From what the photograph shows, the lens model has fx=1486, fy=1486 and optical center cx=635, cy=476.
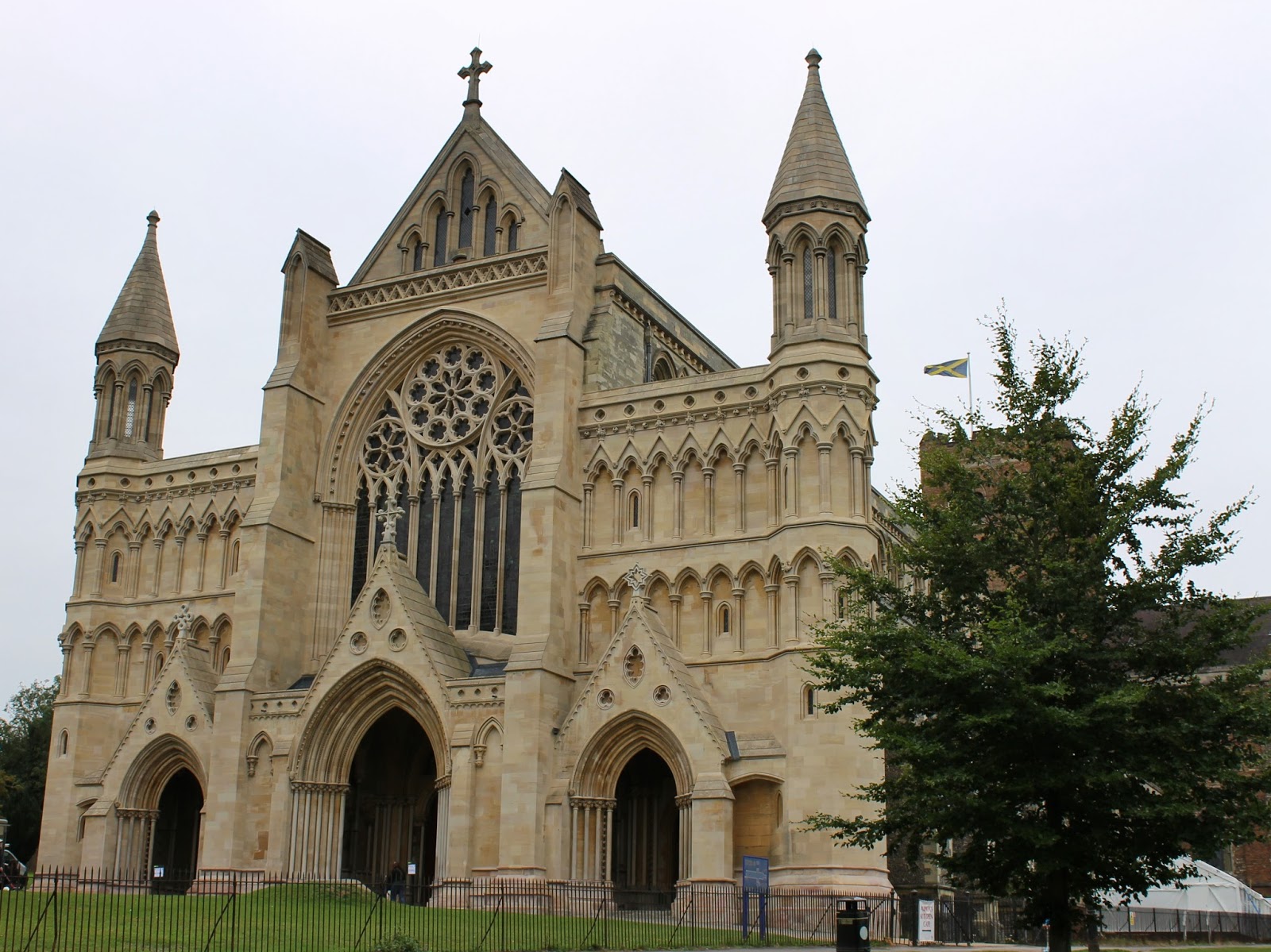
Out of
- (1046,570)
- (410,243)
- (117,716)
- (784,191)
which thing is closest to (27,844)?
(117,716)

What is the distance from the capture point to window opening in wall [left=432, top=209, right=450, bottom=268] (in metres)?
44.2

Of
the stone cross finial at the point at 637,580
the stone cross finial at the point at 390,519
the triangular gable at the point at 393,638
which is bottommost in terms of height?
the triangular gable at the point at 393,638

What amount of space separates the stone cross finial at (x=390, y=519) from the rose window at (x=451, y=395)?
277 centimetres

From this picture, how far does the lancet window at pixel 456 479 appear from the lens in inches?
1570

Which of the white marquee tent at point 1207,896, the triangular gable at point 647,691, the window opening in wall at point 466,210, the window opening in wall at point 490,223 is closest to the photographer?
the triangular gable at point 647,691

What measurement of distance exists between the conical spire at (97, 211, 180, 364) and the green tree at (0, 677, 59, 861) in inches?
613

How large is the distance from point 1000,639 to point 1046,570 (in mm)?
1749

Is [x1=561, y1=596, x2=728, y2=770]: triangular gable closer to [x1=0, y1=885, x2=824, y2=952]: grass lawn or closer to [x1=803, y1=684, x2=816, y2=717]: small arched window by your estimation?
[x1=803, y1=684, x2=816, y2=717]: small arched window

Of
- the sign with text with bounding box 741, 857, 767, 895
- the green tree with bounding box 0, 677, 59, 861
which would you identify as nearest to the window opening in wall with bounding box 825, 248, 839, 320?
the sign with text with bounding box 741, 857, 767, 895

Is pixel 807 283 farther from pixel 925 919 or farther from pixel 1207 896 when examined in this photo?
pixel 1207 896

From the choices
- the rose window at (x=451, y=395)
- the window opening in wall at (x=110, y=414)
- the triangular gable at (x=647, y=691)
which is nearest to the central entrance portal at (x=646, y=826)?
the triangular gable at (x=647, y=691)

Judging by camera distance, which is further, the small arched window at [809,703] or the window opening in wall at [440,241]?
the window opening in wall at [440,241]

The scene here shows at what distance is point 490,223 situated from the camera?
44.1 meters

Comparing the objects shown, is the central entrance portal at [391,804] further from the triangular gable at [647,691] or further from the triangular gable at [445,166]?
the triangular gable at [445,166]
